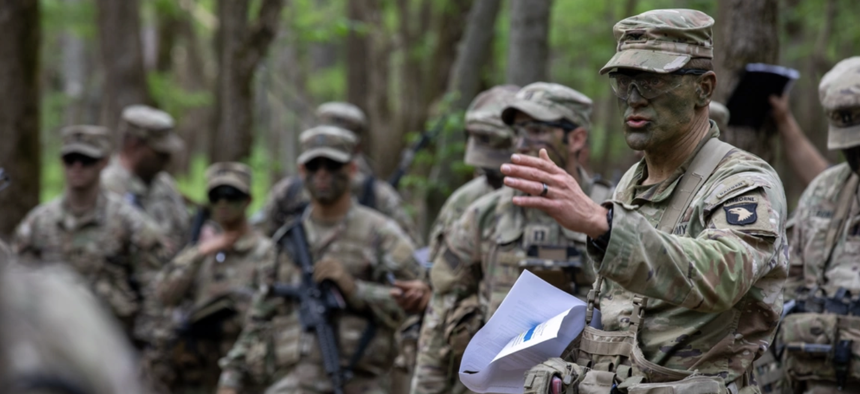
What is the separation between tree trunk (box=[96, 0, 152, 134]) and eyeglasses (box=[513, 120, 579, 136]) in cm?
1027

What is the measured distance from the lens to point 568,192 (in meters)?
2.92

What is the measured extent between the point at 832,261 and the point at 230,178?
4.56 metres

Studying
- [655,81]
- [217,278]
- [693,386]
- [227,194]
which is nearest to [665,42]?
[655,81]

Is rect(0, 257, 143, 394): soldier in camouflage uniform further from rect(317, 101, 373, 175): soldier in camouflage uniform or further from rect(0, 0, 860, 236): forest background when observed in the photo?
rect(317, 101, 373, 175): soldier in camouflage uniform

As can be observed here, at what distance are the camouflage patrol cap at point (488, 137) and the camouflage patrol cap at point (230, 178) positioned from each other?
83.1 inches

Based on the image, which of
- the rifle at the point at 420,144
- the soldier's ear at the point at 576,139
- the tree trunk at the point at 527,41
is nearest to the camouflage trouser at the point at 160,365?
the rifle at the point at 420,144

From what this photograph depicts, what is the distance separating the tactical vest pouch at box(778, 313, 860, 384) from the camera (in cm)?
493

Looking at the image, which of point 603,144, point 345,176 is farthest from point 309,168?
point 603,144

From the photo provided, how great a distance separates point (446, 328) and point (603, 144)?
13.6 meters

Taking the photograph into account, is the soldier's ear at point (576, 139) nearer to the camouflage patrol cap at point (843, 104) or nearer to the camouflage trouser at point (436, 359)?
the camouflage trouser at point (436, 359)

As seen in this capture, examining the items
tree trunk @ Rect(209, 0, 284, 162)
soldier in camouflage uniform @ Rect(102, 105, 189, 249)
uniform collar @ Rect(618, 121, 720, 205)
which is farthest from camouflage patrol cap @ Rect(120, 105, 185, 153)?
uniform collar @ Rect(618, 121, 720, 205)

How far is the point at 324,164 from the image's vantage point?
6906mm

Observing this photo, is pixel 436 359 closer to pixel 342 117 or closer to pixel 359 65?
pixel 342 117

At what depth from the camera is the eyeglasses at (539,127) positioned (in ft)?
16.9
